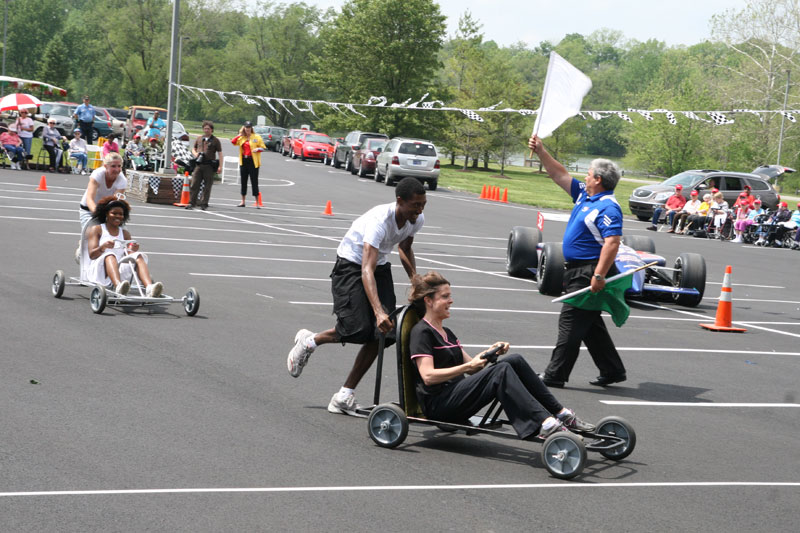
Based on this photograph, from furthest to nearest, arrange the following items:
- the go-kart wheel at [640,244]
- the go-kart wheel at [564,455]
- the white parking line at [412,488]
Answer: the go-kart wheel at [640,244] → the go-kart wheel at [564,455] → the white parking line at [412,488]

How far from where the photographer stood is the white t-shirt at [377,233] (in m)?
7.09

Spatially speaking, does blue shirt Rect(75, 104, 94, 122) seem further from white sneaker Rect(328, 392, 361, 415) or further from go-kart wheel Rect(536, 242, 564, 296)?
white sneaker Rect(328, 392, 361, 415)

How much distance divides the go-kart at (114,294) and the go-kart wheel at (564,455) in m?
5.54

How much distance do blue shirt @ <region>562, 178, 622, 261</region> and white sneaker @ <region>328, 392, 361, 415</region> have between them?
8.77 feet

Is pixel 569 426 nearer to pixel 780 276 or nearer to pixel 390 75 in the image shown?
pixel 780 276

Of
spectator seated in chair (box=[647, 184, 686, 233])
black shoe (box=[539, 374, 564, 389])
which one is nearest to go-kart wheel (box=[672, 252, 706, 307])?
black shoe (box=[539, 374, 564, 389])

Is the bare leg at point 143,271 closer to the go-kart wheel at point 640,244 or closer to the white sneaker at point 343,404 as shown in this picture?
the white sneaker at point 343,404

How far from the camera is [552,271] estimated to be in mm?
14375

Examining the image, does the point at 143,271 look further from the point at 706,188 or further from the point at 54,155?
the point at 706,188

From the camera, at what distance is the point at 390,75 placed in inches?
2420

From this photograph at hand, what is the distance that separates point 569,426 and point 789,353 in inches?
244

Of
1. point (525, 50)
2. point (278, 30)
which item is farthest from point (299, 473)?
point (525, 50)

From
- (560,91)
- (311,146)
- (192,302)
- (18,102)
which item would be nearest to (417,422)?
(560,91)

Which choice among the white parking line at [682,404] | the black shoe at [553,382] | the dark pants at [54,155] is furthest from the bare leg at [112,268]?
the dark pants at [54,155]
